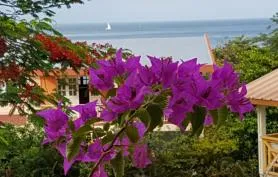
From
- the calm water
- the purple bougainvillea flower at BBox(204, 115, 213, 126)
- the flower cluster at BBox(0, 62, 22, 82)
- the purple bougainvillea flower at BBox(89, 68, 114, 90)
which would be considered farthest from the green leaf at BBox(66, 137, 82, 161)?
the calm water

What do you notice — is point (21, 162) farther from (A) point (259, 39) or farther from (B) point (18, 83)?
(A) point (259, 39)

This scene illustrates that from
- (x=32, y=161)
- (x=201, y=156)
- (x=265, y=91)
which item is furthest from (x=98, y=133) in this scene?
(x=201, y=156)

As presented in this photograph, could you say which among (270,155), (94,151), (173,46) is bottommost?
(270,155)

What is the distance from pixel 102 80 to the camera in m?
1.16

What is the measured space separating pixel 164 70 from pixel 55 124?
0.71 feet

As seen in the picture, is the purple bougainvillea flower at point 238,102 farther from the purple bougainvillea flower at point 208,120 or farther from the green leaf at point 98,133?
the green leaf at point 98,133

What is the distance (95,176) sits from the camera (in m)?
1.24

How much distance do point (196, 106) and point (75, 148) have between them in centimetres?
22

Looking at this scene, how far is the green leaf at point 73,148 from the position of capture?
113 cm

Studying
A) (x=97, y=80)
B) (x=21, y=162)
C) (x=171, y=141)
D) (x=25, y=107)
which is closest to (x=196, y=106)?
(x=97, y=80)

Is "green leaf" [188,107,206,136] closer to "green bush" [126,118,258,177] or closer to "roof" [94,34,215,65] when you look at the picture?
"green bush" [126,118,258,177]

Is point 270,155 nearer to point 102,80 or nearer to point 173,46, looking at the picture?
point 102,80

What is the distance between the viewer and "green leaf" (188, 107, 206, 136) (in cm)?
113

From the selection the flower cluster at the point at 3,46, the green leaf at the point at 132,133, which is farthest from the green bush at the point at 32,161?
the green leaf at the point at 132,133
